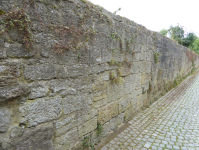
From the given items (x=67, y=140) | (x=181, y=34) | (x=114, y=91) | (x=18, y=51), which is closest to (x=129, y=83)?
(x=114, y=91)

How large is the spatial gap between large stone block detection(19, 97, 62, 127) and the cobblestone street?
1.45 meters

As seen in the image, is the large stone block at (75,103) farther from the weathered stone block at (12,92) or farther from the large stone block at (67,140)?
the weathered stone block at (12,92)

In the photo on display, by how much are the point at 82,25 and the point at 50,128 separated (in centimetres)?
171

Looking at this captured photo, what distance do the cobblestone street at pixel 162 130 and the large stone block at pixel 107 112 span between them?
51 cm

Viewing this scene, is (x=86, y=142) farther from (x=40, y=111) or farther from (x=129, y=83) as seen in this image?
(x=129, y=83)

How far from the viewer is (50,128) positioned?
6.09ft

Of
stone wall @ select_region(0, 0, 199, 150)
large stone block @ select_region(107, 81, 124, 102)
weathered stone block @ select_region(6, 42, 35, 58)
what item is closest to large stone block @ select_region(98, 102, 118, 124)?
stone wall @ select_region(0, 0, 199, 150)

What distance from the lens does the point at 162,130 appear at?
11.1 feet

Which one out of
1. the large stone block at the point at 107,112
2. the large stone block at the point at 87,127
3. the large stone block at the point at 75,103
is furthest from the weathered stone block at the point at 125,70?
the large stone block at the point at 87,127

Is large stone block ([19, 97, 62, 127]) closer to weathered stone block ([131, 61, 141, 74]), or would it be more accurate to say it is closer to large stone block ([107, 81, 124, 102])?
large stone block ([107, 81, 124, 102])

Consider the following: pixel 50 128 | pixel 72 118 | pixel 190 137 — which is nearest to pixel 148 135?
pixel 190 137

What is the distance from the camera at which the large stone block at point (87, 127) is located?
2.34m

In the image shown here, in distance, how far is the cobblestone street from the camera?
2787mm

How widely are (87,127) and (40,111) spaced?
1.04 meters
